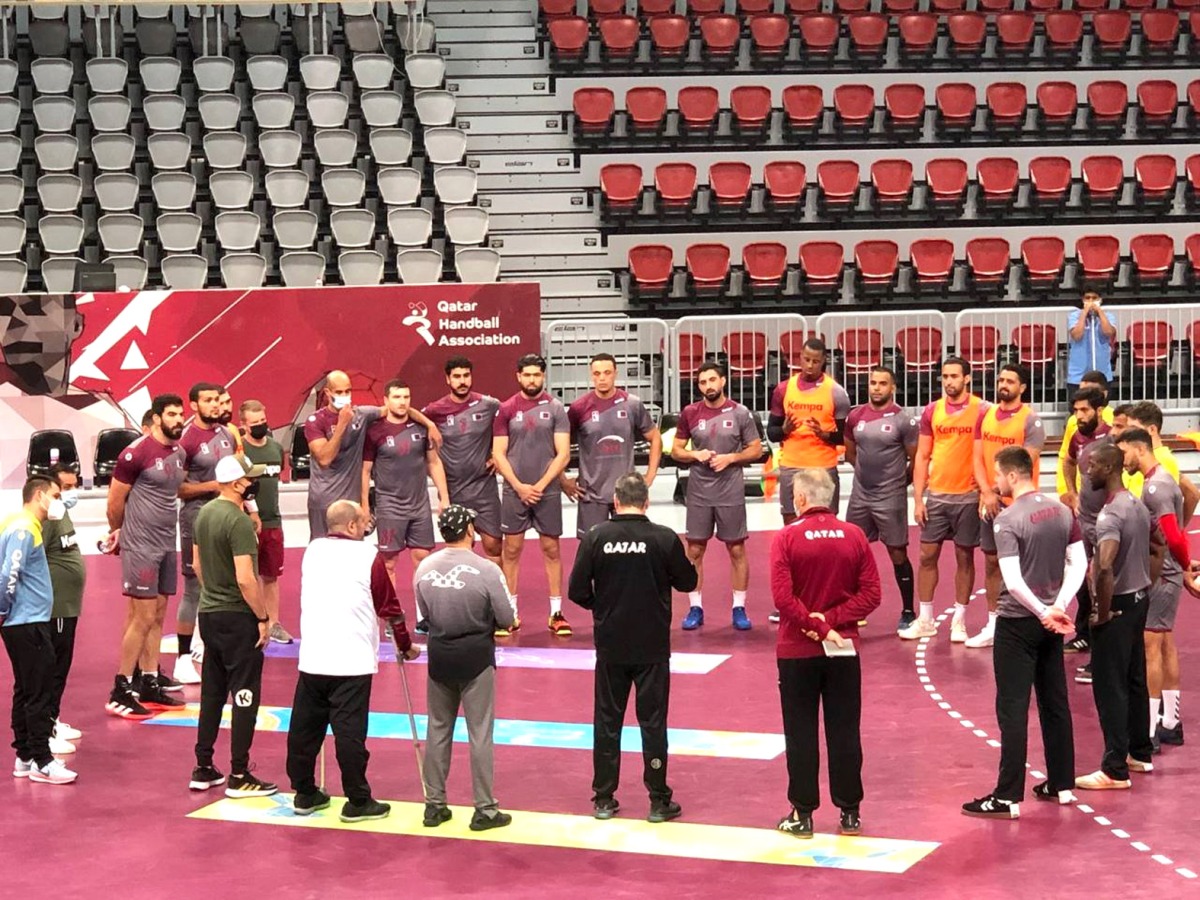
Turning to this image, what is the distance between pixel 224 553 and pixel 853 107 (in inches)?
615

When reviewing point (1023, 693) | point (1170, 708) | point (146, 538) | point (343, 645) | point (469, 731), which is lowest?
point (1170, 708)

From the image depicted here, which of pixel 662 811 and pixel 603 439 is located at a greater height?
pixel 603 439

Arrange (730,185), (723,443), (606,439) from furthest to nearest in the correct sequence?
1. (730,185)
2. (723,443)
3. (606,439)

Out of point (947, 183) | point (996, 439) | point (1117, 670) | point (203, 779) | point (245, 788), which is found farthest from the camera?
point (947, 183)

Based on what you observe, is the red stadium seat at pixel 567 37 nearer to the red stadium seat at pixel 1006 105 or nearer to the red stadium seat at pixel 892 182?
the red stadium seat at pixel 892 182

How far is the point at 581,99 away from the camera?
2202cm

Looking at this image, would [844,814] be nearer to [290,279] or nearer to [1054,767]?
[1054,767]

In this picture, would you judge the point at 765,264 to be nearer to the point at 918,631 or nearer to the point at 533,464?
the point at 533,464

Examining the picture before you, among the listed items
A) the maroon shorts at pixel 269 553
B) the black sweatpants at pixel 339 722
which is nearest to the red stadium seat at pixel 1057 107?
the maroon shorts at pixel 269 553

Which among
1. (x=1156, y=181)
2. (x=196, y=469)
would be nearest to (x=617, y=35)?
(x=1156, y=181)

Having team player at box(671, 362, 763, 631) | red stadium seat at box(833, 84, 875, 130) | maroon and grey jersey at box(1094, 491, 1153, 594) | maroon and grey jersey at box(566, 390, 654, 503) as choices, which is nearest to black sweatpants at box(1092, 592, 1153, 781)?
maroon and grey jersey at box(1094, 491, 1153, 594)

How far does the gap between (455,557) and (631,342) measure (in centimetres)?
1078

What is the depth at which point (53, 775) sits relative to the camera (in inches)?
345

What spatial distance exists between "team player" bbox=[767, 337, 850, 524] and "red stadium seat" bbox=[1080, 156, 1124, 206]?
434 inches
